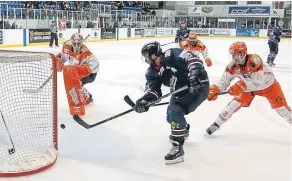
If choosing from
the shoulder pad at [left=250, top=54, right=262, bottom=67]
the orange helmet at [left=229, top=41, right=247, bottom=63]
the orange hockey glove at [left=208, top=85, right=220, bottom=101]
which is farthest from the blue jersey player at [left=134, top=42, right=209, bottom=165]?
the shoulder pad at [left=250, top=54, right=262, bottom=67]

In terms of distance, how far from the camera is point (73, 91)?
403cm

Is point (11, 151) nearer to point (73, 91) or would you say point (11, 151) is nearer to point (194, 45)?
point (73, 91)

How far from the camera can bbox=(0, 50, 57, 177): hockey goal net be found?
8.57ft

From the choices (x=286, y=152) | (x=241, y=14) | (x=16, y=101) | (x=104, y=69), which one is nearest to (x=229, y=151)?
(x=286, y=152)

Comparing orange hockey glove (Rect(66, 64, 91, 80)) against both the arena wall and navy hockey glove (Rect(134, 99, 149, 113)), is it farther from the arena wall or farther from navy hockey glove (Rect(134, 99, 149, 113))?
the arena wall

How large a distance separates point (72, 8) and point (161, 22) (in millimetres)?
7735

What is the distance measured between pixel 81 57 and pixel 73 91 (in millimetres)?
516

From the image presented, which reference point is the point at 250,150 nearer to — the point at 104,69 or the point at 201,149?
the point at 201,149

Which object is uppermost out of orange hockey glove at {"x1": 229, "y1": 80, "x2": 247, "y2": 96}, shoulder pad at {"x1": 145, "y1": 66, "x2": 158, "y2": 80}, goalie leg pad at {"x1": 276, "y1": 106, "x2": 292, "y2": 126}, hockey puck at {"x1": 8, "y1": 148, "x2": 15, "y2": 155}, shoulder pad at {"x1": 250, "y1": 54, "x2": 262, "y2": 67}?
shoulder pad at {"x1": 250, "y1": 54, "x2": 262, "y2": 67}

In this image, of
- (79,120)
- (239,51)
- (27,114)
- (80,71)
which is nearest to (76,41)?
(80,71)

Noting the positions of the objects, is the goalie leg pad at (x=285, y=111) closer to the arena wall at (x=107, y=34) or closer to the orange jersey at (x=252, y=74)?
the orange jersey at (x=252, y=74)

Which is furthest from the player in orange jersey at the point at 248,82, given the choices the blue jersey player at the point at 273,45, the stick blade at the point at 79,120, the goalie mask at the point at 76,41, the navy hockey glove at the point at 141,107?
the blue jersey player at the point at 273,45

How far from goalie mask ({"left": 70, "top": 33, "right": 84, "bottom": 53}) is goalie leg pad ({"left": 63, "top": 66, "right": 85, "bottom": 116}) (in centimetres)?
48

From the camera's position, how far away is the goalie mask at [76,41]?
4.28 metres
